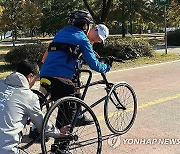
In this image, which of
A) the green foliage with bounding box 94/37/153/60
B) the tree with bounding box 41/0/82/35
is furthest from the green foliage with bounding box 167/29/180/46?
the tree with bounding box 41/0/82/35

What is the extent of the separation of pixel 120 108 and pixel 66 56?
160 cm

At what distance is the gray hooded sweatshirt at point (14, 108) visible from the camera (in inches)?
126

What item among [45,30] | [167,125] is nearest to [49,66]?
[167,125]

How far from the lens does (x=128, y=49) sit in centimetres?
1535

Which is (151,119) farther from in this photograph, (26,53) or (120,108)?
(26,53)

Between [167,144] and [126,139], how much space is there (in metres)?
0.58

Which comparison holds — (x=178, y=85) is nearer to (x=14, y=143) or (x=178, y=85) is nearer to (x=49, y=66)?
(x=49, y=66)

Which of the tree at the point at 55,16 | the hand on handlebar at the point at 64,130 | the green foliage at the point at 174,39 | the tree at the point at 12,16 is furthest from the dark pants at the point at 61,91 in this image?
the tree at the point at 55,16

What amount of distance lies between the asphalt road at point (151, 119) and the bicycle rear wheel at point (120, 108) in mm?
130

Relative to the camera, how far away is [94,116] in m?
4.20

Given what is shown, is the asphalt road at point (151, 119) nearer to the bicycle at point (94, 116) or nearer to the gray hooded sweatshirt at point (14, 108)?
the bicycle at point (94, 116)

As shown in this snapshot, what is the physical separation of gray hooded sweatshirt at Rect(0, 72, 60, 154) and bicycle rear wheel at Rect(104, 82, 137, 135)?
1921 millimetres

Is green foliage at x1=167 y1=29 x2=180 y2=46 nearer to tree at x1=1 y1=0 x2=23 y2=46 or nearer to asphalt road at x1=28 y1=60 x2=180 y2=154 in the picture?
tree at x1=1 y1=0 x2=23 y2=46

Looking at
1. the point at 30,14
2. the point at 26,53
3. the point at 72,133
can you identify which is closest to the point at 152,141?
the point at 72,133
